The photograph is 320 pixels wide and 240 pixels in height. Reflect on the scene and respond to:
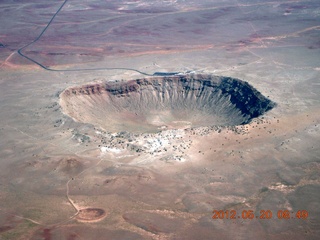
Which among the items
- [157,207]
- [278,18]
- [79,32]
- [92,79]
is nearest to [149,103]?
[92,79]

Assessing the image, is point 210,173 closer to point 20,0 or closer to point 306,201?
point 306,201

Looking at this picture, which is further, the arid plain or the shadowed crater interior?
the shadowed crater interior
